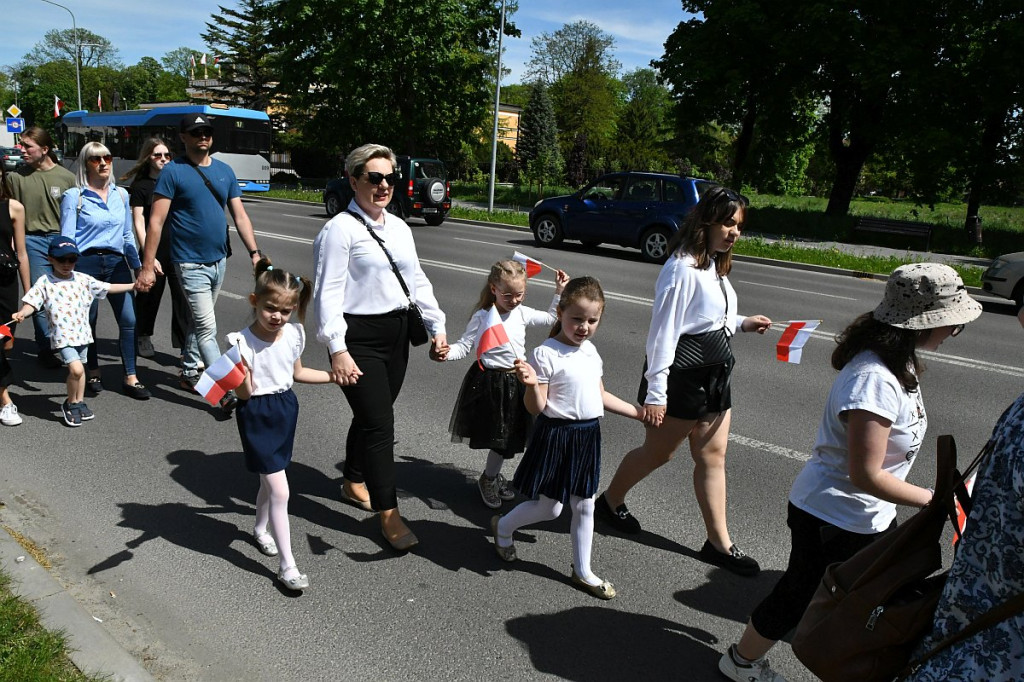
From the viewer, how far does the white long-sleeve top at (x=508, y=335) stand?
13.7 ft

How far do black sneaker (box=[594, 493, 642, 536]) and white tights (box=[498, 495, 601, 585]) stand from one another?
2.09 ft

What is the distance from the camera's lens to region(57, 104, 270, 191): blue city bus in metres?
28.9

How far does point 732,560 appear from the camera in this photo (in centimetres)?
378

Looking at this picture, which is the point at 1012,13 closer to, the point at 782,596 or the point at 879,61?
the point at 879,61

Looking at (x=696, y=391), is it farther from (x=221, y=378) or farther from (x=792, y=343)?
(x=221, y=378)

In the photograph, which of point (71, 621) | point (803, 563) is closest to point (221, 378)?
point (71, 621)

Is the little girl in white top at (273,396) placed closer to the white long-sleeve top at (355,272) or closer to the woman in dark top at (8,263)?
the white long-sleeve top at (355,272)

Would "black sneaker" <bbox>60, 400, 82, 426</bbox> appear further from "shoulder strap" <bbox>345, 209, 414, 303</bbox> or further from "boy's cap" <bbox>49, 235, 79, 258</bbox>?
"shoulder strap" <bbox>345, 209, 414, 303</bbox>

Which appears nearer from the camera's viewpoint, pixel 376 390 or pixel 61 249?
pixel 376 390

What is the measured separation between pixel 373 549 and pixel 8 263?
337 centimetres

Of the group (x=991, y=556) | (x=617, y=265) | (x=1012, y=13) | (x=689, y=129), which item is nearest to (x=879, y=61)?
(x=1012, y=13)

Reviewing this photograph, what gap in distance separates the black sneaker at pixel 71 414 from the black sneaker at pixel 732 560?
4.10m

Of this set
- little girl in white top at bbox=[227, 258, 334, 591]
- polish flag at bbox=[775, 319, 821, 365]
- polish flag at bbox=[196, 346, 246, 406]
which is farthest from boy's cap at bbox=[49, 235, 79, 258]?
polish flag at bbox=[775, 319, 821, 365]

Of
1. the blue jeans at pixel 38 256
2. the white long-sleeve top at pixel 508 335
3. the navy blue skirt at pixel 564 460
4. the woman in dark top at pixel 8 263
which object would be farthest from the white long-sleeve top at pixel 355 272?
the blue jeans at pixel 38 256
